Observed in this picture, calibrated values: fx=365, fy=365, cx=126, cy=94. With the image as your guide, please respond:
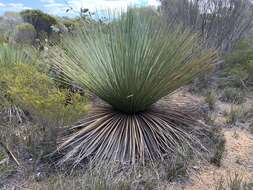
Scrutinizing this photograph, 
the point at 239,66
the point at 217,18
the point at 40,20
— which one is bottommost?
the point at 239,66

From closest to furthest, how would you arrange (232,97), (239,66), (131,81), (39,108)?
(39,108)
(131,81)
(232,97)
(239,66)

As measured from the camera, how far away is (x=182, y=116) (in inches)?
174

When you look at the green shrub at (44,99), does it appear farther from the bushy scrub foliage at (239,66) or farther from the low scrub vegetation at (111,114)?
the bushy scrub foliage at (239,66)

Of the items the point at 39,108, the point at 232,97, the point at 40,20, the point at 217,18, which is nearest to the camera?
the point at 39,108

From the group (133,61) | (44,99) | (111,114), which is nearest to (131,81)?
(133,61)

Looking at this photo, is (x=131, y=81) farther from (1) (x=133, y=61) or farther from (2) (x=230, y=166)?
(2) (x=230, y=166)

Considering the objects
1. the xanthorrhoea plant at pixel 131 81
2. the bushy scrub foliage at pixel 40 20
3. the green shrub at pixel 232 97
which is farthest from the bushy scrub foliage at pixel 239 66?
the bushy scrub foliage at pixel 40 20

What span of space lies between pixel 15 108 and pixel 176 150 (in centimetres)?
215

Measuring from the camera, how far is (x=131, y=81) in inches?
155

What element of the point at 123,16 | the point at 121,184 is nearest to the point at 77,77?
the point at 123,16

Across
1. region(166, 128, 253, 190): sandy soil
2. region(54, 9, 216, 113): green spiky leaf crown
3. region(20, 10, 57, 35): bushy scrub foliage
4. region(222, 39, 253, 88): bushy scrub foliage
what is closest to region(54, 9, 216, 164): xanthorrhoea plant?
region(54, 9, 216, 113): green spiky leaf crown

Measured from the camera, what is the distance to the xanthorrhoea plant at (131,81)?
3.85 m

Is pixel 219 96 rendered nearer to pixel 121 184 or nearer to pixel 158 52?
pixel 158 52

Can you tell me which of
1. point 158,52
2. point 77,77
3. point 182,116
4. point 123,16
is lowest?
point 182,116
